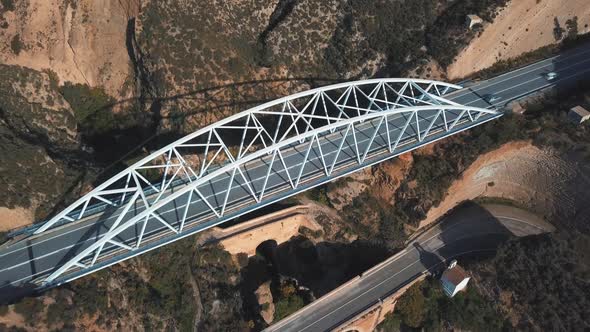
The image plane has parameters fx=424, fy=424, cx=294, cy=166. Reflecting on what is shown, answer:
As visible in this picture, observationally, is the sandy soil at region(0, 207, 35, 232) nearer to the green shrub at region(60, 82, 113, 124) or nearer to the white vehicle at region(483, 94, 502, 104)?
the green shrub at region(60, 82, 113, 124)

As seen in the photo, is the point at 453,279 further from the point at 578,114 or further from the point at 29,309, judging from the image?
the point at 29,309

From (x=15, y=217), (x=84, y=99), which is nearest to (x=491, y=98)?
(x=84, y=99)

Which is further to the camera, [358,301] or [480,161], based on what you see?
[480,161]

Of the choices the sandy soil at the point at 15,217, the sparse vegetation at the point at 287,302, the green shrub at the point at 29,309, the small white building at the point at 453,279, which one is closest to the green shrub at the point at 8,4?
the sandy soil at the point at 15,217

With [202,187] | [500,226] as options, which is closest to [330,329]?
[202,187]

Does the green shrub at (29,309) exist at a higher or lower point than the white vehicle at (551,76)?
lower

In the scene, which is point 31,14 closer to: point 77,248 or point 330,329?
point 77,248

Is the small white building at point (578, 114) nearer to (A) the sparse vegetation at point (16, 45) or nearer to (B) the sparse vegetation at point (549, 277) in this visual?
(B) the sparse vegetation at point (549, 277)
